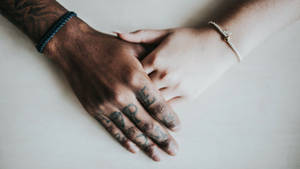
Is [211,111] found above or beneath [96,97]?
above

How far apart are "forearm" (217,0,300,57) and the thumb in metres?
0.21

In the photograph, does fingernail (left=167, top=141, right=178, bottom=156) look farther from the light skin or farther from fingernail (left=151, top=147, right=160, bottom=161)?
the light skin

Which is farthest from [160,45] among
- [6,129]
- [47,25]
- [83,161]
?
[6,129]

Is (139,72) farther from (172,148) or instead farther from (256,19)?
(256,19)

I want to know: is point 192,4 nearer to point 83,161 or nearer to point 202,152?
point 202,152

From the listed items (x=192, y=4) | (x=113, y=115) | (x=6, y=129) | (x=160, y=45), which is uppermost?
(x=192, y=4)

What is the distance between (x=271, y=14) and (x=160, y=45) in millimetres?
377

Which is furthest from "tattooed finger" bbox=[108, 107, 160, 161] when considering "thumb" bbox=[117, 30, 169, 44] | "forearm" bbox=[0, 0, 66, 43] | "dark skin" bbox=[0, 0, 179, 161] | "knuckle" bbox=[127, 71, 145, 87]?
"forearm" bbox=[0, 0, 66, 43]

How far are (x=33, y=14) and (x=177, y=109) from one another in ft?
1.82

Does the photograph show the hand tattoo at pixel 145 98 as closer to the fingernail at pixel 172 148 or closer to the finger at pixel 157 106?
the finger at pixel 157 106

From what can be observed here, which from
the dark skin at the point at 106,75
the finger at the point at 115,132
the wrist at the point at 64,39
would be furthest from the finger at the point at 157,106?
the wrist at the point at 64,39

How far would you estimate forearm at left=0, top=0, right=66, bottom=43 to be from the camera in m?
0.67

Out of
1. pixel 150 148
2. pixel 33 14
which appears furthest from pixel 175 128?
pixel 33 14

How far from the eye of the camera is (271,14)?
0.69m
